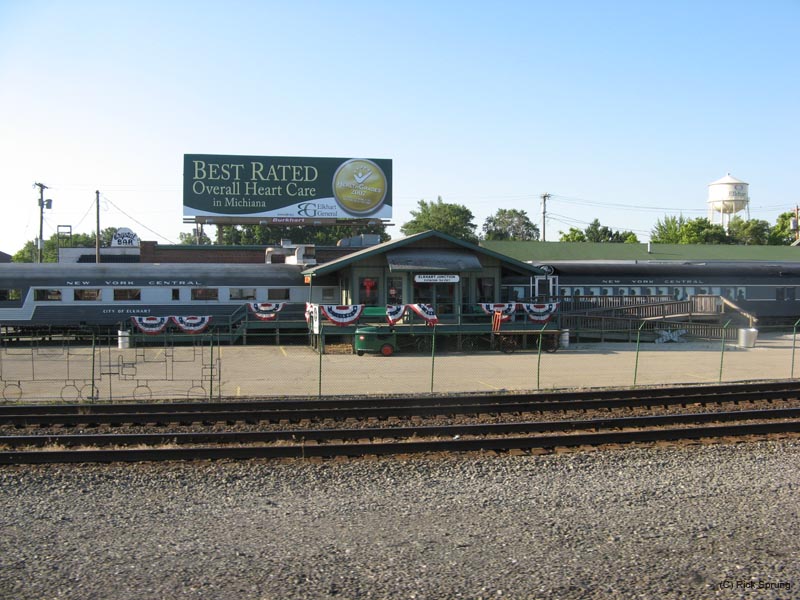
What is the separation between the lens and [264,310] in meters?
31.5

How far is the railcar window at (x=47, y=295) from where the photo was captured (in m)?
30.7

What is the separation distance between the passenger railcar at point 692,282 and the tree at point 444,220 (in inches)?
1676

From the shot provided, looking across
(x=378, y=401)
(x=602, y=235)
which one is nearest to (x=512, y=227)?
(x=602, y=235)

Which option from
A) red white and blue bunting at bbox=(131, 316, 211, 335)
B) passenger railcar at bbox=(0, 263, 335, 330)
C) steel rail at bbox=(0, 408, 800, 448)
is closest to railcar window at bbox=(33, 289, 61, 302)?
passenger railcar at bbox=(0, 263, 335, 330)

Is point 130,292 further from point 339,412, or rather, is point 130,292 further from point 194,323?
point 339,412

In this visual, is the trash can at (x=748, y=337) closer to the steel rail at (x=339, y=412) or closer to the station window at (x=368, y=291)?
the steel rail at (x=339, y=412)

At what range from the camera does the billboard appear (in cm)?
4588

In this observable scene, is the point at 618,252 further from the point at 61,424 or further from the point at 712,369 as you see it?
the point at 61,424

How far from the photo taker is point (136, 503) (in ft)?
28.9

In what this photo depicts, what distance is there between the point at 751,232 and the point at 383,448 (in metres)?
80.3

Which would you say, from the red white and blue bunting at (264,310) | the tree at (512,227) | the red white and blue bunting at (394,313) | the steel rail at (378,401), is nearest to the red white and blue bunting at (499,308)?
the red white and blue bunting at (394,313)

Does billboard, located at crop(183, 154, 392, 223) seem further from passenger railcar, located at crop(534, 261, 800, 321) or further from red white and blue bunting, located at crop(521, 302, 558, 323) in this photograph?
red white and blue bunting, located at crop(521, 302, 558, 323)

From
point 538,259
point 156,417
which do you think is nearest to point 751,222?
point 538,259

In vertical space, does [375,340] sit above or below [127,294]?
below
